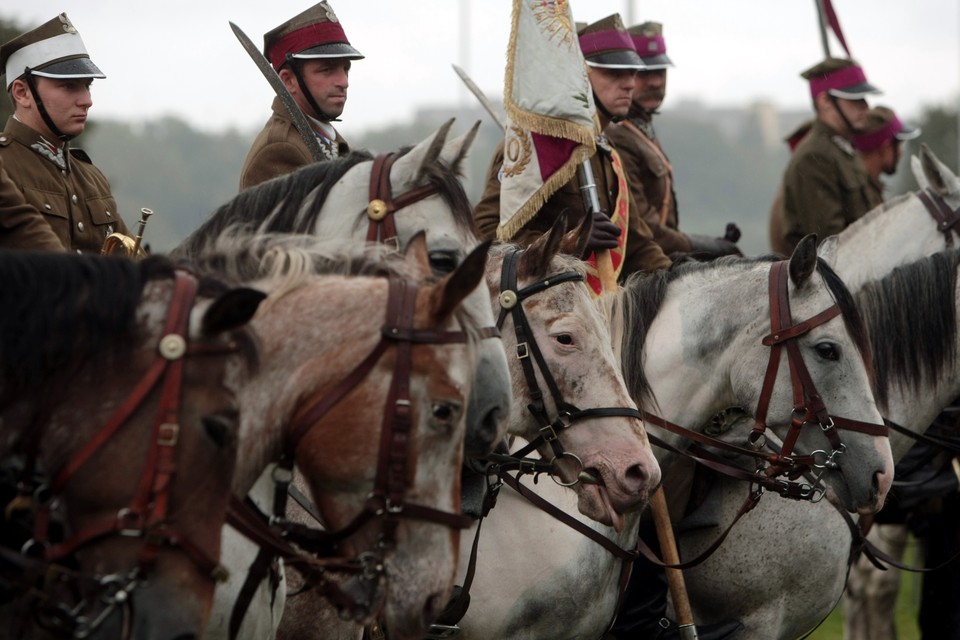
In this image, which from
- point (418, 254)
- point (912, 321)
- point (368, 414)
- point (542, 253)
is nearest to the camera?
point (368, 414)

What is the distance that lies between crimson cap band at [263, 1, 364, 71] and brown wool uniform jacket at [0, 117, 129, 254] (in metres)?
0.96

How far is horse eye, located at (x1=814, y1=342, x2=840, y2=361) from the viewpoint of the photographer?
6.03 metres

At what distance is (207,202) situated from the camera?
201 inches

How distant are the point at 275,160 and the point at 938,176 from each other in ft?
16.3

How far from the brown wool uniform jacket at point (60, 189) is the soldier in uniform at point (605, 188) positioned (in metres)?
1.87

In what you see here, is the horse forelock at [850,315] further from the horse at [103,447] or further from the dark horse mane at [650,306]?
the horse at [103,447]

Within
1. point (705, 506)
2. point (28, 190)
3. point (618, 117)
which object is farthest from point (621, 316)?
point (28, 190)

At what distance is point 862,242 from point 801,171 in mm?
1521

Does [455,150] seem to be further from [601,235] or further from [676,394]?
[676,394]

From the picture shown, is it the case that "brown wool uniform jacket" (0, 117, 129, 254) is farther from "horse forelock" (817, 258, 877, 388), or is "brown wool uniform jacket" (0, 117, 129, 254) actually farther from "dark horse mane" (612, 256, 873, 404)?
"horse forelock" (817, 258, 877, 388)

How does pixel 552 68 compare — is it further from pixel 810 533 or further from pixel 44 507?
pixel 44 507

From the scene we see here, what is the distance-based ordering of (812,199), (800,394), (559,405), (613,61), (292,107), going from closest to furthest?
(559,405) → (292,107) → (800,394) → (613,61) → (812,199)

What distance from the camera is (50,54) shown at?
17.4 ft

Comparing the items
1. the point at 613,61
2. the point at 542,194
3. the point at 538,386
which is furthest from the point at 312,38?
the point at 613,61
